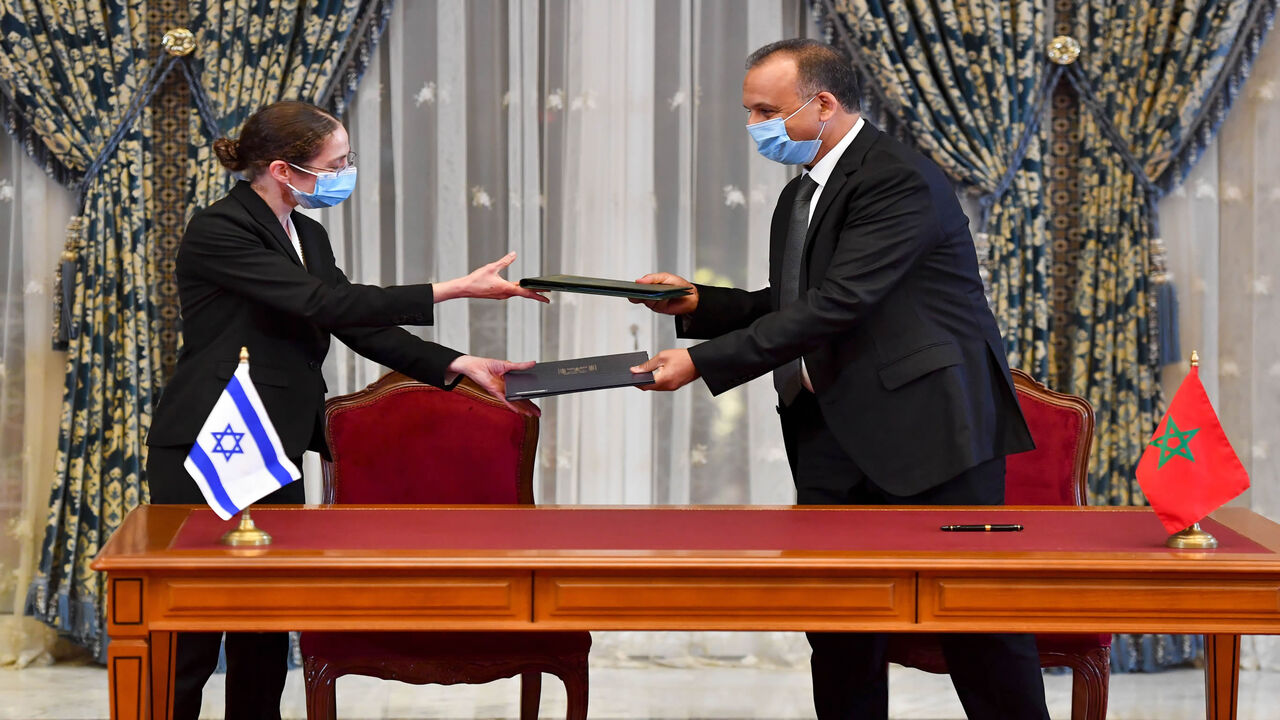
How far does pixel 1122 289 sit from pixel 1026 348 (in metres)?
0.36

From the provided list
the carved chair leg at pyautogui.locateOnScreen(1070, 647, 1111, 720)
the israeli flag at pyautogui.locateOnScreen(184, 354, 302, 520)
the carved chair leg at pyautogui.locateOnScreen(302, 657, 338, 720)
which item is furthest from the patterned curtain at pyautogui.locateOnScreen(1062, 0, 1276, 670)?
the israeli flag at pyautogui.locateOnScreen(184, 354, 302, 520)

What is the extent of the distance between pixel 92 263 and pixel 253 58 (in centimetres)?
82

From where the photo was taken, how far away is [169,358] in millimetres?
4246

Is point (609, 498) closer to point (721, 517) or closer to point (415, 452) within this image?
point (415, 452)

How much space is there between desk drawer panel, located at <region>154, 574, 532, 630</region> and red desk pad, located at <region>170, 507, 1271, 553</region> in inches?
2.7

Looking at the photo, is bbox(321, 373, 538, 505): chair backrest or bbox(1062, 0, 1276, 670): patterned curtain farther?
bbox(1062, 0, 1276, 670): patterned curtain

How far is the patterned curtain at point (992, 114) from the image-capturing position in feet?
13.6

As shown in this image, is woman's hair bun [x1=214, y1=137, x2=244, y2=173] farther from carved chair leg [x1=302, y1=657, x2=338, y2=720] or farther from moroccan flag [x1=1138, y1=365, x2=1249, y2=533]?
moroccan flag [x1=1138, y1=365, x2=1249, y2=533]

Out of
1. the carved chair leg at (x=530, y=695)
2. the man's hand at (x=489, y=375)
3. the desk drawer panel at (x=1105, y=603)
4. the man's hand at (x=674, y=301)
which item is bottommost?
the carved chair leg at (x=530, y=695)

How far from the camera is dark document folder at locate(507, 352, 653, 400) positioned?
267cm

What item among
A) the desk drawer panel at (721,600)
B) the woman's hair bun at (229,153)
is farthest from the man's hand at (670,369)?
the woman's hair bun at (229,153)

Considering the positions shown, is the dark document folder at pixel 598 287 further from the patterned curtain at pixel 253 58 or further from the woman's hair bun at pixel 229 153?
the patterned curtain at pixel 253 58

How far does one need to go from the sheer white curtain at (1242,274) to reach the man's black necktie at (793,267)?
6.33ft

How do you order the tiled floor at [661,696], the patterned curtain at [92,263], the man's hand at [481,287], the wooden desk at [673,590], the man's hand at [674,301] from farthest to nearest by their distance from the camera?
the patterned curtain at [92,263] → the tiled floor at [661,696] → the man's hand at [674,301] → the man's hand at [481,287] → the wooden desk at [673,590]
